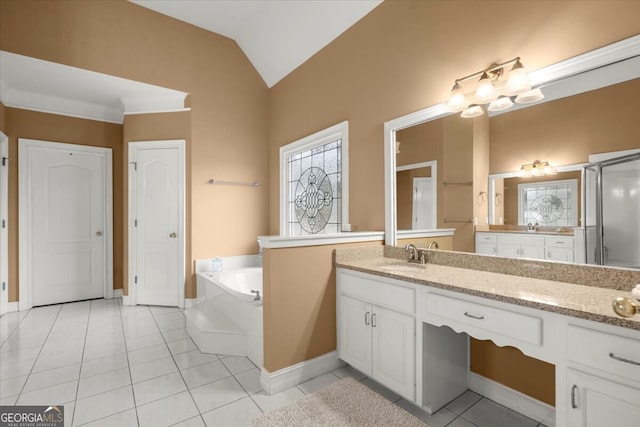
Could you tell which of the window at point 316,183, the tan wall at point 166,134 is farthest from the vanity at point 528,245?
the tan wall at point 166,134

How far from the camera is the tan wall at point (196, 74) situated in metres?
2.90

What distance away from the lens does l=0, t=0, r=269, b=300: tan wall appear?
290 cm

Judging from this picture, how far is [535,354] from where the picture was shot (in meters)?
1.22

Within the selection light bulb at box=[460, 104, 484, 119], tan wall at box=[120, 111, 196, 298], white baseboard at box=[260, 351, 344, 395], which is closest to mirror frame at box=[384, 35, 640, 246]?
light bulb at box=[460, 104, 484, 119]

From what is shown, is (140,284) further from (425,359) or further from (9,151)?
(425,359)

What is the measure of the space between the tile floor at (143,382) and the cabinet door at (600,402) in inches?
25.6

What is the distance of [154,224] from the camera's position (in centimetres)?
374

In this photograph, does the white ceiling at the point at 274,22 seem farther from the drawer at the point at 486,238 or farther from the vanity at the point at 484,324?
the vanity at the point at 484,324

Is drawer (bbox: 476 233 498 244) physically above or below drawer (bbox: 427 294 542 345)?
above

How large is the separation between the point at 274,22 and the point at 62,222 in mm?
3676

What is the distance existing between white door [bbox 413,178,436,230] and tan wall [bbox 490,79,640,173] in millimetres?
459

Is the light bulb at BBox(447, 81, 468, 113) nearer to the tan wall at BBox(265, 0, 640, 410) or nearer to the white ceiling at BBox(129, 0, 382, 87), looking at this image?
the tan wall at BBox(265, 0, 640, 410)

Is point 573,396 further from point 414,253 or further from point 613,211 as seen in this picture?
point 414,253

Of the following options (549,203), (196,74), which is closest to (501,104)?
(549,203)
